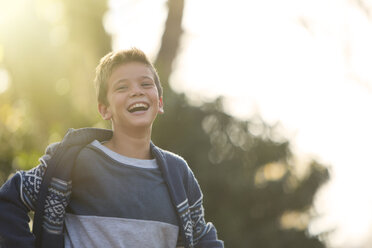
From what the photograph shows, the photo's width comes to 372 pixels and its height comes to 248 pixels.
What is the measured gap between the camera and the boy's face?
8.40 ft

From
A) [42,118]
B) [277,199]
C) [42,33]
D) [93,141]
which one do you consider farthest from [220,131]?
[93,141]

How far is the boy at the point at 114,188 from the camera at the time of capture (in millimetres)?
2322

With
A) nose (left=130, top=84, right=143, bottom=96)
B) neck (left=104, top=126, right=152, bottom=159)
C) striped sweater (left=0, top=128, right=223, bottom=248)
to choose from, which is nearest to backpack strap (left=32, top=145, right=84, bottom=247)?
striped sweater (left=0, top=128, right=223, bottom=248)

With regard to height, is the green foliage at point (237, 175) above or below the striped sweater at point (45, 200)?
above

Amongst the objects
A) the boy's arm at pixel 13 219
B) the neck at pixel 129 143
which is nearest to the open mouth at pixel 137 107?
the neck at pixel 129 143

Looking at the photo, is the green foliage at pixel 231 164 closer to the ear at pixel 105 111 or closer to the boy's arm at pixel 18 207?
the ear at pixel 105 111

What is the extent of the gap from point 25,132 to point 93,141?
18.6 ft

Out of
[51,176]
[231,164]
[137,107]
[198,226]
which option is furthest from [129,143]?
[231,164]

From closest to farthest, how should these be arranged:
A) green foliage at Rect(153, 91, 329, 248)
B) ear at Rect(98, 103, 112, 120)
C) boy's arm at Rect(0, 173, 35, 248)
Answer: boy's arm at Rect(0, 173, 35, 248), ear at Rect(98, 103, 112, 120), green foliage at Rect(153, 91, 329, 248)

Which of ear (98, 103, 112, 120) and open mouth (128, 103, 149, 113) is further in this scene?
ear (98, 103, 112, 120)

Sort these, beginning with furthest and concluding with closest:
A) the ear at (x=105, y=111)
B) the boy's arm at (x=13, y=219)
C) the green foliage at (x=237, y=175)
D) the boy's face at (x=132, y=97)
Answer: the green foliage at (x=237, y=175)
the ear at (x=105, y=111)
the boy's face at (x=132, y=97)
the boy's arm at (x=13, y=219)

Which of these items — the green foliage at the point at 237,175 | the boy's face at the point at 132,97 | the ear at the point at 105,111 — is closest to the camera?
the boy's face at the point at 132,97

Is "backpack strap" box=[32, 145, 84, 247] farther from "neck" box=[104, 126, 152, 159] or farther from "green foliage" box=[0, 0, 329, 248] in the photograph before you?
Result: "green foliage" box=[0, 0, 329, 248]

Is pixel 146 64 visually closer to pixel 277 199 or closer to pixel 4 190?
pixel 4 190
